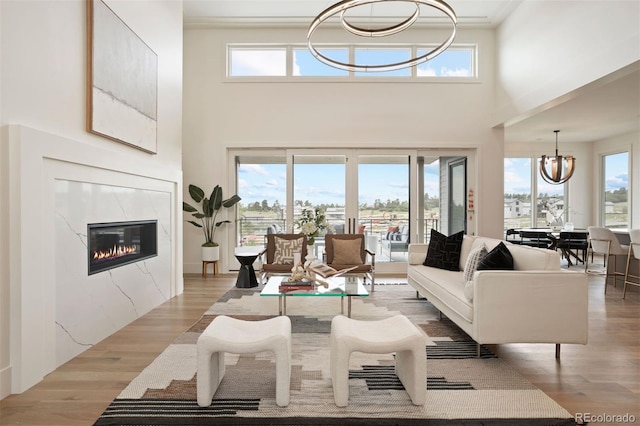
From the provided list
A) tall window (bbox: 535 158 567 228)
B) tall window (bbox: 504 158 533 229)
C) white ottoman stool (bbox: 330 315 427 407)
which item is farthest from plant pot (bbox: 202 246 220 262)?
tall window (bbox: 535 158 567 228)

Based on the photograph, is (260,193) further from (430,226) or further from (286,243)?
(430,226)

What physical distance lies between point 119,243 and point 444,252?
3560mm

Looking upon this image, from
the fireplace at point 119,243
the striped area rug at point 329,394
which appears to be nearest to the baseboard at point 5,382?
the striped area rug at point 329,394

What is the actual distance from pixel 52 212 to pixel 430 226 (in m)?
5.64

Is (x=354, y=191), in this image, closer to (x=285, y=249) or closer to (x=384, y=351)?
(x=285, y=249)

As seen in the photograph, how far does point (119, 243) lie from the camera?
3738 mm

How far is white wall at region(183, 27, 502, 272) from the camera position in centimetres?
655

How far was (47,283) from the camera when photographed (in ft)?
8.65

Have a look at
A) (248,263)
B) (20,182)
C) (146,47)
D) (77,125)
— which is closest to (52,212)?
(20,182)

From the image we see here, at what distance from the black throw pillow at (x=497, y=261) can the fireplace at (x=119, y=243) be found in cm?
327

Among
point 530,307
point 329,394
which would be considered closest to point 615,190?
point 530,307

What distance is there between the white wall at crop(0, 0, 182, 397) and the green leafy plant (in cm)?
289

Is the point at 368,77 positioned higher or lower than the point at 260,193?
higher

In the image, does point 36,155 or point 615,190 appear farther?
point 615,190
